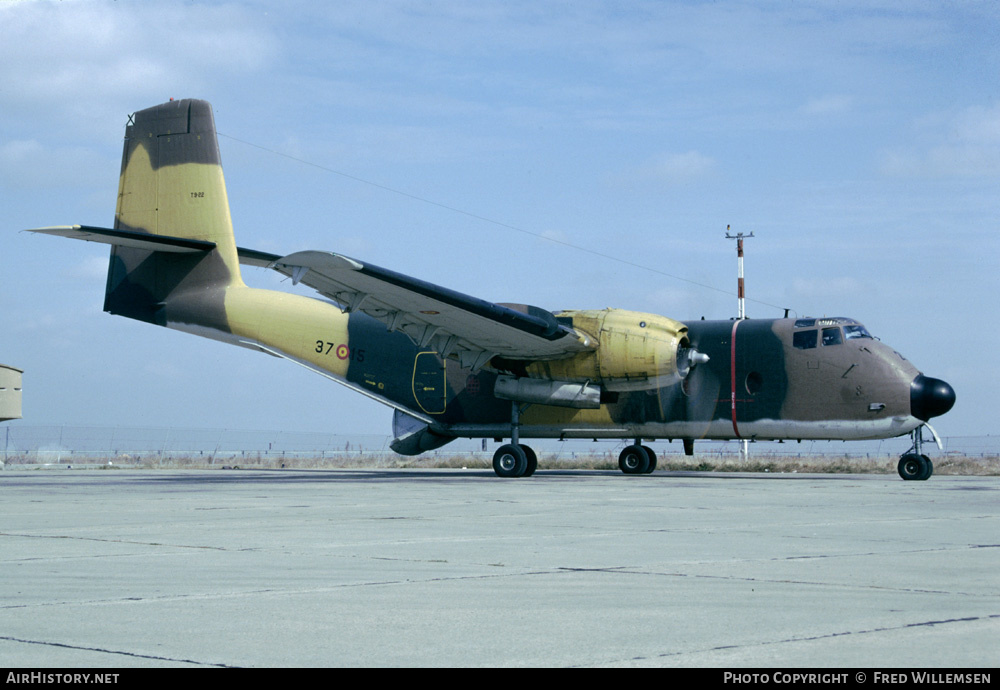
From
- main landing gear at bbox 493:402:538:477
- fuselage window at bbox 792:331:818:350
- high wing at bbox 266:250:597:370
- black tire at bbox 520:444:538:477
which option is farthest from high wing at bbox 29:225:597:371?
fuselage window at bbox 792:331:818:350

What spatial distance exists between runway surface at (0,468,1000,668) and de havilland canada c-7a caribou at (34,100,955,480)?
28.8 feet

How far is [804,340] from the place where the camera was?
21.6 m

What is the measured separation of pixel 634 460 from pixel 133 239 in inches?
503

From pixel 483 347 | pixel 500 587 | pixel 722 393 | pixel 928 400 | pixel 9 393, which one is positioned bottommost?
pixel 500 587

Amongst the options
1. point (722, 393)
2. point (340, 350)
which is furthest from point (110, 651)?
point (340, 350)

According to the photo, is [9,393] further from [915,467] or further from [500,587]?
[500,587]

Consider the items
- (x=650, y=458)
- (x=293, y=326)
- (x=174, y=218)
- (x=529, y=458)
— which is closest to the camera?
(x=529, y=458)

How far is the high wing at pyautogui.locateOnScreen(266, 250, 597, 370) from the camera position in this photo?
18.5m

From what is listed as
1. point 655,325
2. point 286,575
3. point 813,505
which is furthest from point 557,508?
point 655,325

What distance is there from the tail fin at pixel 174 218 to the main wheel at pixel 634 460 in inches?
404

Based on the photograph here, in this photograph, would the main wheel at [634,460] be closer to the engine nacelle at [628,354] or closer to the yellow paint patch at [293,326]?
the engine nacelle at [628,354]

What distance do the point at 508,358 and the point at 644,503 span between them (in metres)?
9.59

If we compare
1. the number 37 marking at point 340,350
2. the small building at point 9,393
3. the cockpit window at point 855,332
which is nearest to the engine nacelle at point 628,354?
the cockpit window at point 855,332
